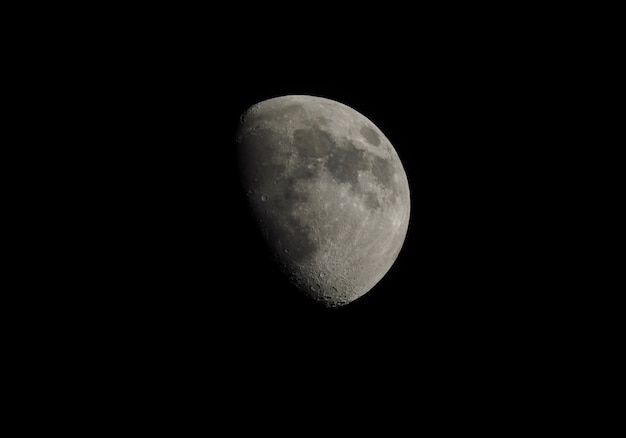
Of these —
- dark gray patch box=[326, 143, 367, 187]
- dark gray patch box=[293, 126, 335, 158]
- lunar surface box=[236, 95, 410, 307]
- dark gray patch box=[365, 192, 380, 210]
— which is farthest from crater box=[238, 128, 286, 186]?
dark gray patch box=[365, 192, 380, 210]

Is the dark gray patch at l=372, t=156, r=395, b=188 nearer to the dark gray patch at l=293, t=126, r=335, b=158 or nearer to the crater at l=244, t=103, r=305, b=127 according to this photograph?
the dark gray patch at l=293, t=126, r=335, b=158

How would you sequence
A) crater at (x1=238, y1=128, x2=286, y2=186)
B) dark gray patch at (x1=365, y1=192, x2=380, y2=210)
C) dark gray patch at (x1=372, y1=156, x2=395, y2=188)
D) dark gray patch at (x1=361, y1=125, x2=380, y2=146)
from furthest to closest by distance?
dark gray patch at (x1=361, y1=125, x2=380, y2=146) → dark gray patch at (x1=372, y1=156, x2=395, y2=188) → dark gray patch at (x1=365, y1=192, x2=380, y2=210) → crater at (x1=238, y1=128, x2=286, y2=186)

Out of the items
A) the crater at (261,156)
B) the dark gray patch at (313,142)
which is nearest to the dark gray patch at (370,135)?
the dark gray patch at (313,142)

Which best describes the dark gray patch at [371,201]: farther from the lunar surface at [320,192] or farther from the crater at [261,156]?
the crater at [261,156]

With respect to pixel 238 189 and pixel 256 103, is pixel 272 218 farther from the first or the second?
pixel 256 103

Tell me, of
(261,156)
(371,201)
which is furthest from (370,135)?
(261,156)
